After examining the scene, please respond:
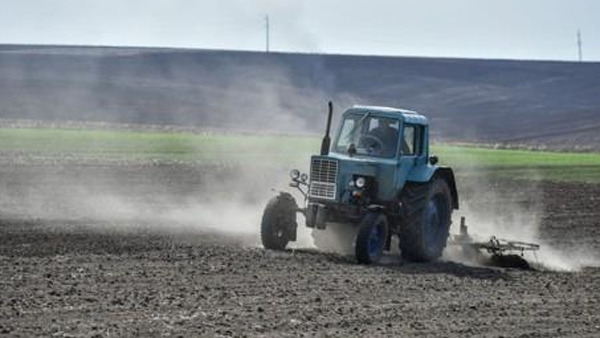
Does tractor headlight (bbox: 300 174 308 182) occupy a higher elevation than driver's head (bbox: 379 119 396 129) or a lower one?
lower

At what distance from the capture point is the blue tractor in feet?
67.9

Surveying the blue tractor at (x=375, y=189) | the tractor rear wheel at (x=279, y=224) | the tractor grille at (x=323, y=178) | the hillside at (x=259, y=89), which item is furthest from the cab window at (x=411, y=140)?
the hillside at (x=259, y=89)

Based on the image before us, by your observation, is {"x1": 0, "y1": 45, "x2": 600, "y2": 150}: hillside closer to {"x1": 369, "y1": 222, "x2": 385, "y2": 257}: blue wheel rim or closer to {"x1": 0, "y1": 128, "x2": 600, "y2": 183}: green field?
{"x1": 0, "y1": 128, "x2": 600, "y2": 183}: green field

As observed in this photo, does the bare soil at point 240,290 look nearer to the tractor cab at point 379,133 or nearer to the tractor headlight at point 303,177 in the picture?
the tractor headlight at point 303,177

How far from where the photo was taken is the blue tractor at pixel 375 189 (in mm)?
20688

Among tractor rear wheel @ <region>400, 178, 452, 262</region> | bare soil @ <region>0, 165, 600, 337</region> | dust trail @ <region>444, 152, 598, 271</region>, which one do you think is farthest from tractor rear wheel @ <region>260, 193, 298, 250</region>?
dust trail @ <region>444, 152, 598, 271</region>

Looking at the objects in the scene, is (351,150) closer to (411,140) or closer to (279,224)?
(411,140)

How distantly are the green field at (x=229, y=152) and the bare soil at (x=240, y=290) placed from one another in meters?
22.0

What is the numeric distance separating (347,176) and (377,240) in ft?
4.16

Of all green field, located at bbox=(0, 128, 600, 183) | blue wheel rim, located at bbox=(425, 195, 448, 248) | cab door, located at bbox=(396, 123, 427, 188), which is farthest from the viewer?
green field, located at bbox=(0, 128, 600, 183)

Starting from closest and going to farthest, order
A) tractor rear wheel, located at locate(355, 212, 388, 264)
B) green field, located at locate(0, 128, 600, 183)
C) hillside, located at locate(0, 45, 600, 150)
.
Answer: tractor rear wheel, located at locate(355, 212, 388, 264), green field, located at locate(0, 128, 600, 183), hillside, located at locate(0, 45, 600, 150)

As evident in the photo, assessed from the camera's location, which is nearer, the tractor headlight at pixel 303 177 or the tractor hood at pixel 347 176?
the tractor hood at pixel 347 176

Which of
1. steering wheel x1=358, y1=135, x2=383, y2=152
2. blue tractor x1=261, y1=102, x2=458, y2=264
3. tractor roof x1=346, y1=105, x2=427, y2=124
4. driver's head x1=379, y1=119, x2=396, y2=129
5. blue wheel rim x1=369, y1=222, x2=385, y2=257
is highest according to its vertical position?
tractor roof x1=346, y1=105, x2=427, y2=124

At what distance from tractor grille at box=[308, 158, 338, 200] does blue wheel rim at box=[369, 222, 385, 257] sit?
1.01 m
